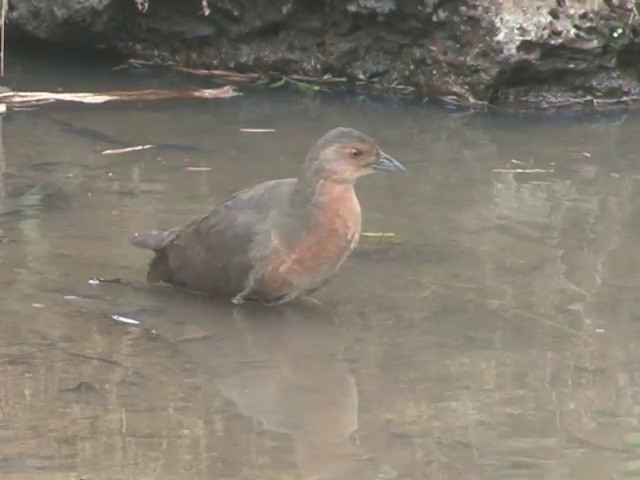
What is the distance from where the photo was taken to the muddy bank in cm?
917

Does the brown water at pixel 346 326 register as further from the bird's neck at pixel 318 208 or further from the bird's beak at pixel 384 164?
the bird's beak at pixel 384 164

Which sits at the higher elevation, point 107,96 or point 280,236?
point 280,236

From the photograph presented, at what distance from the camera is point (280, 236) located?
532 cm

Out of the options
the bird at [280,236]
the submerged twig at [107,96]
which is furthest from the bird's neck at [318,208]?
the submerged twig at [107,96]

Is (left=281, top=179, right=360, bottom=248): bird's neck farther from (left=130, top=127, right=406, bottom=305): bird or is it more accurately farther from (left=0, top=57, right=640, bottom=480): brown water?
(left=0, top=57, right=640, bottom=480): brown water

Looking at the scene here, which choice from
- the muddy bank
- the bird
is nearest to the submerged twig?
the muddy bank

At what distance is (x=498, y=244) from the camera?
6.15 meters

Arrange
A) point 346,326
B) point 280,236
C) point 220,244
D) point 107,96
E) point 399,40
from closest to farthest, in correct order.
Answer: point 346,326 < point 280,236 < point 220,244 < point 107,96 < point 399,40

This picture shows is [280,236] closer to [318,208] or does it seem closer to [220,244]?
[318,208]

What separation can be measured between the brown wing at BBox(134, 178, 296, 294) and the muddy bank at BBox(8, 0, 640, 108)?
4019 millimetres

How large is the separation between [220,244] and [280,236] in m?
0.30

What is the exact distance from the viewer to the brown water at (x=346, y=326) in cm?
394

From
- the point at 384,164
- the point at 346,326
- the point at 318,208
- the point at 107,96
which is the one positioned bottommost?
the point at 346,326

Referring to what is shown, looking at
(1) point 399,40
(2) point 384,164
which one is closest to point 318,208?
(2) point 384,164
